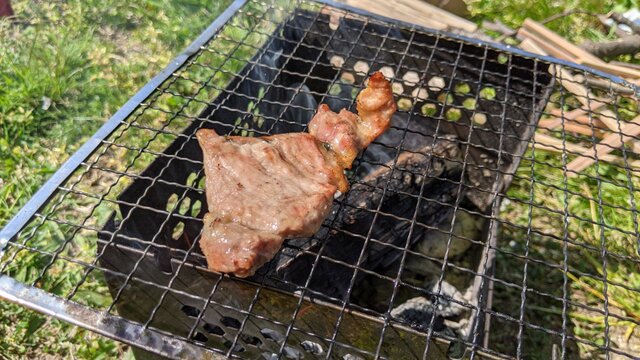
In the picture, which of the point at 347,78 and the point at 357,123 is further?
the point at 347,78

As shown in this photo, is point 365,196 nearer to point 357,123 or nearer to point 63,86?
point 357,123

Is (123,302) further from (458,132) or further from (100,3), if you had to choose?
(100,3)

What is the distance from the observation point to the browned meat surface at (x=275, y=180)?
7.61 ft

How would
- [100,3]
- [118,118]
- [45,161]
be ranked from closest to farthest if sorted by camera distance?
[118,118] < [45,161] < [100,3]

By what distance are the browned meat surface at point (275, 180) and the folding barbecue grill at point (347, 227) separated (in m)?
0.12

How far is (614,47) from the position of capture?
589 cm

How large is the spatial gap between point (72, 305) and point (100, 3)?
5.45 m

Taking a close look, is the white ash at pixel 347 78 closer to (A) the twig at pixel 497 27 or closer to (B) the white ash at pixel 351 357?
(A) the twig at pixel 497 27

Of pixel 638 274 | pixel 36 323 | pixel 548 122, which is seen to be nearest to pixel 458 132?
pixel 548 122

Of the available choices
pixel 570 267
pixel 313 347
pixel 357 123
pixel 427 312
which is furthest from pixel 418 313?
pixel 570 267

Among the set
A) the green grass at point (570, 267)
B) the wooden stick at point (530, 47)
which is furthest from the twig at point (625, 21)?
the wooden stick at point (530, 47)

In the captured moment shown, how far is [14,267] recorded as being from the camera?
13.0 ft

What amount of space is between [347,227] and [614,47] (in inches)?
171

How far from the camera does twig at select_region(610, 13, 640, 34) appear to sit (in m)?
6.30
